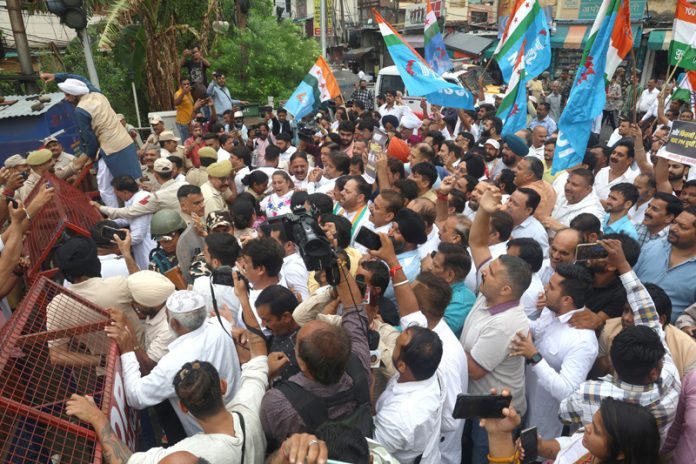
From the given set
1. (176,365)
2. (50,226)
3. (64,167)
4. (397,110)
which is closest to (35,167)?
(64,167)

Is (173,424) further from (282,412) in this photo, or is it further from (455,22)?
(455,22)

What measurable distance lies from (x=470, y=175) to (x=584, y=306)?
285 centimetres

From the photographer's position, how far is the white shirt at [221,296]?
3.53 metres

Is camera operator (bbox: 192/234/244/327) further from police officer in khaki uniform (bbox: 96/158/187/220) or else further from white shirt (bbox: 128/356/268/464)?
police officer in khaki uniform (bbox: 96/158/187/220)

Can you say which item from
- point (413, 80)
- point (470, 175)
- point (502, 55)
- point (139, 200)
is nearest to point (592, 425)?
point (470, 175)

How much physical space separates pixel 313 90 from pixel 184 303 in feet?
21.1

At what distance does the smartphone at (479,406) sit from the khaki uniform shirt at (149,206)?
3973mm

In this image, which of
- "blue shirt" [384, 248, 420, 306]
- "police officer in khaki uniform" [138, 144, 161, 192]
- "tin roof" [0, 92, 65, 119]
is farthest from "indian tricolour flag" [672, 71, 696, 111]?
"tin roof" [0, 92, 65, 119]

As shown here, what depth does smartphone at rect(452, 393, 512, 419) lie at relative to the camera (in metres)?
2.19

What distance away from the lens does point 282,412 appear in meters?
2.22

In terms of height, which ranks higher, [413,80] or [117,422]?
[413,80]

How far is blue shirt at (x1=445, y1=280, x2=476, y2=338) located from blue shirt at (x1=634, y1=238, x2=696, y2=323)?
154 centimetres

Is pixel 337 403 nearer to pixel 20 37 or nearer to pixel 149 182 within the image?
pixel 149 182

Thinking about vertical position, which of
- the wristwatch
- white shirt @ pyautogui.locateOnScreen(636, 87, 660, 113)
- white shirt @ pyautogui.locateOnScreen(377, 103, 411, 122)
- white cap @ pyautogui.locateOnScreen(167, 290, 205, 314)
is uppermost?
white cap @ pyautogui.locateOnScreen(167, 290, 205, 314)
